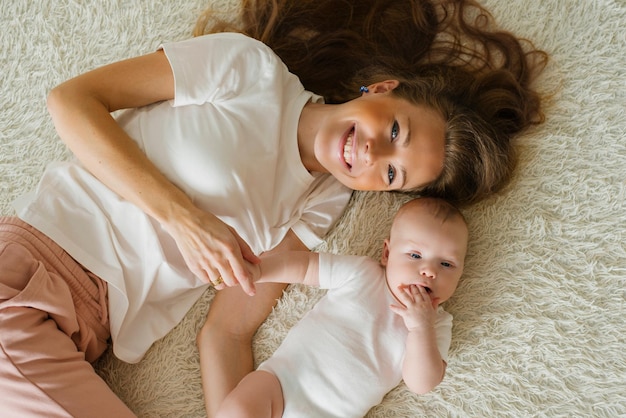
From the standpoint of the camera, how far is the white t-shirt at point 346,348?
→ 4.93 feet

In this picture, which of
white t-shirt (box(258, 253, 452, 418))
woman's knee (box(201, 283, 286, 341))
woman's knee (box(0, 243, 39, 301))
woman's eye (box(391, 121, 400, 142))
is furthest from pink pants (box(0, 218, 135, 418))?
woman's eye (box(391, 121, 400, 142))

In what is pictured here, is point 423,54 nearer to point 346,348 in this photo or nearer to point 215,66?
point 215,66

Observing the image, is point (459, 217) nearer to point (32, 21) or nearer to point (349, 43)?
point (349, 43)

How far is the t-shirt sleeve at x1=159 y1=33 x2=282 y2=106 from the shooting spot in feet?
4.87

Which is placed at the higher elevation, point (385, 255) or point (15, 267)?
point (15, 267)

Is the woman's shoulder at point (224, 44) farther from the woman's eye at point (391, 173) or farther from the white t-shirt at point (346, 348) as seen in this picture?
the white t-shirt at point (346, 348)

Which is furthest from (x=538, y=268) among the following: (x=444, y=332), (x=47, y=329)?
(x=47, y=329)

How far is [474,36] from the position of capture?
173cm

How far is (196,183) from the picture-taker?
1493 mm

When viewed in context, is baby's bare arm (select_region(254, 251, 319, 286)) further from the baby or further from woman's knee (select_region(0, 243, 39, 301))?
woman's knee (select_region(0, 243, 39, 301))

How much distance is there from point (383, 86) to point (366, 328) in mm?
652

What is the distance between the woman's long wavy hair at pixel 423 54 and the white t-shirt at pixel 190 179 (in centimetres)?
21

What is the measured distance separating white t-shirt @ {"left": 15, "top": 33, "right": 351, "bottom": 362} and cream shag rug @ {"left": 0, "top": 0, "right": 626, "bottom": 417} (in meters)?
0.18

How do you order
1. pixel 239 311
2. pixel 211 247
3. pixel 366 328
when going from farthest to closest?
pixel 239 311
pixel 366 328
pixel 211 247
